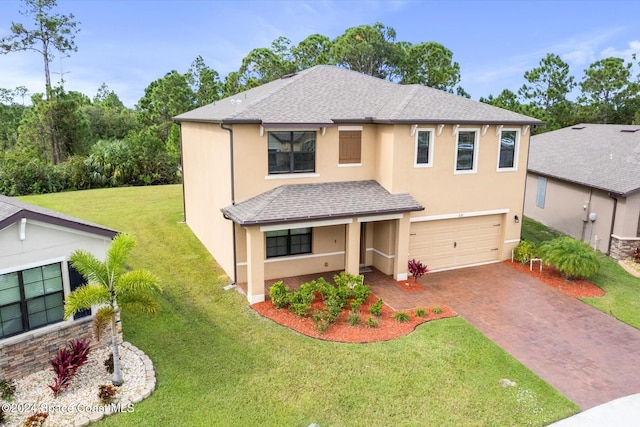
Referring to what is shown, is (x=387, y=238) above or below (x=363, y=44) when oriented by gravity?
below

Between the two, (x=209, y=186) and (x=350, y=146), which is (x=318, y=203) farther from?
(x=209, y=186)

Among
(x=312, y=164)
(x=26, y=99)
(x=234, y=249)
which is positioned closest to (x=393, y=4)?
(x=312, y=164)

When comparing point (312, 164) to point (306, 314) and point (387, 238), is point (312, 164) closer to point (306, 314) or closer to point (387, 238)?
point (387, 238)

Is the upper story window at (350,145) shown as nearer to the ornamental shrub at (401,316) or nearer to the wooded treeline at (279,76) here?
the ornamental shrub at (401,316)

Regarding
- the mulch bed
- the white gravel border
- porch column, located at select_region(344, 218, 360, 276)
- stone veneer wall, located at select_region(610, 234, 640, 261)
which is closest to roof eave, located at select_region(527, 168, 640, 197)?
stone veneer wall, located at select_region(610, 234, 640, 261)

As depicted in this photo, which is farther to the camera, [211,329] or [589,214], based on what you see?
[589,214]

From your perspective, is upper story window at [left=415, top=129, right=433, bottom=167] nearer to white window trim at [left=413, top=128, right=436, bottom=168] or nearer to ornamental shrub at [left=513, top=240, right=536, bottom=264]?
white window trim at [left=413, top=128, right=436, bottom=168]

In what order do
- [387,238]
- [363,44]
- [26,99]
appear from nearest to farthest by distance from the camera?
1. [387,238]
2. [363,44]
3. [26,99]

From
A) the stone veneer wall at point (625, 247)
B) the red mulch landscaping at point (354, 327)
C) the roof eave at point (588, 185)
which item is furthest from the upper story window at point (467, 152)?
the stone veneer wall at point (625, 247)
